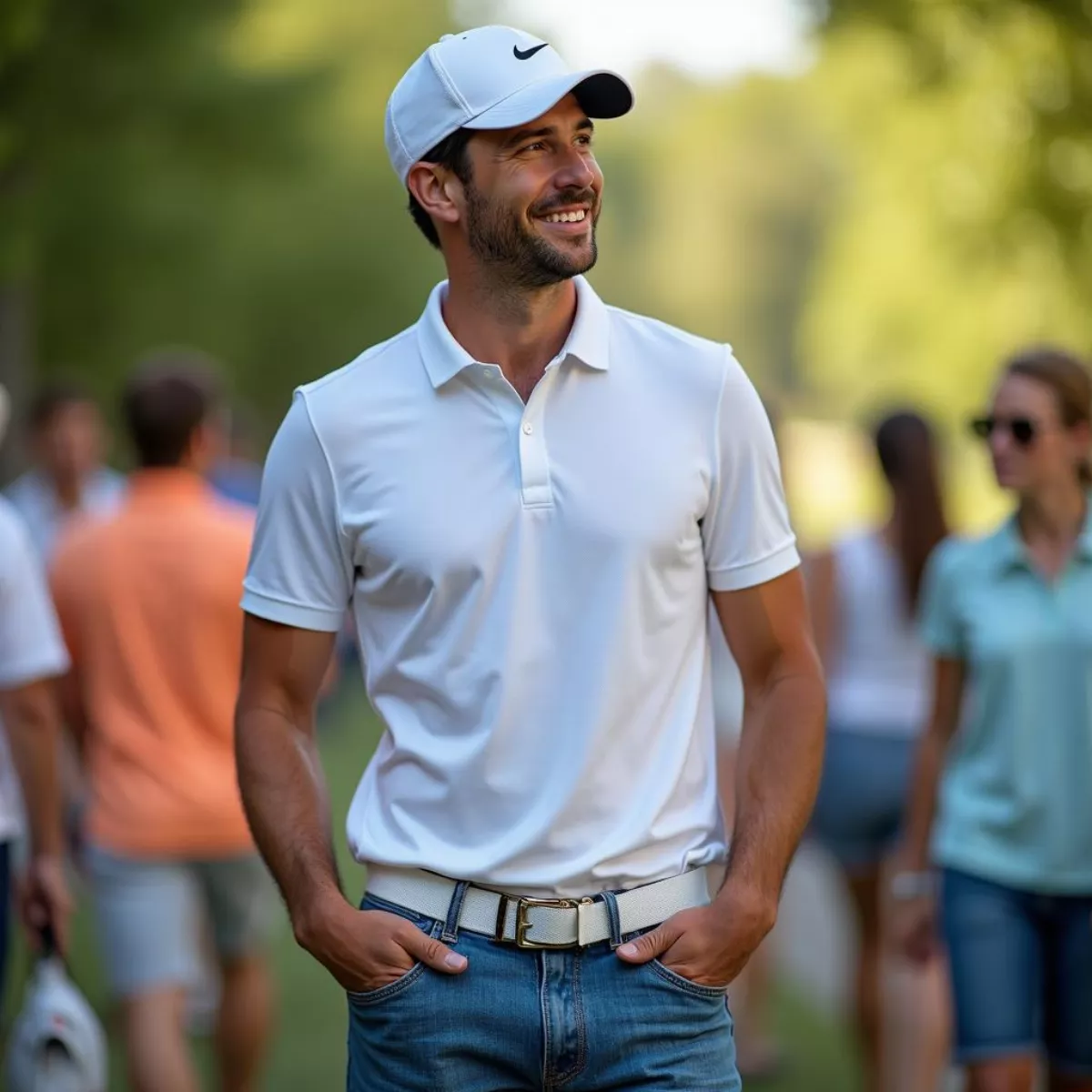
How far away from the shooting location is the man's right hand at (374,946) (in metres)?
3.48

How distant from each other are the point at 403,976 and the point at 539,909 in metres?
0.25

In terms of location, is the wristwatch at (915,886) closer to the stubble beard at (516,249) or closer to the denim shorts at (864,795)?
the denim shorts at (864,795)

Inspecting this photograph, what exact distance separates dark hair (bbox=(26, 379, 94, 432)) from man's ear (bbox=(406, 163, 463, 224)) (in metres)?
5.88

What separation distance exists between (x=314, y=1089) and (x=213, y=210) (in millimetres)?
16524

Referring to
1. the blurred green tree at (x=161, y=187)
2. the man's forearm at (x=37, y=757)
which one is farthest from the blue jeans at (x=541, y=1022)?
the blurred green tree at (x=161, y=187)

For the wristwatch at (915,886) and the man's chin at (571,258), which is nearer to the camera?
the man's chin at (571,258)

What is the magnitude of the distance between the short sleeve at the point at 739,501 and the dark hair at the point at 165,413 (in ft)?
11.1

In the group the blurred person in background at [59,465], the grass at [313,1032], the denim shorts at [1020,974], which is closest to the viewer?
the denim shorts at [1020,974]

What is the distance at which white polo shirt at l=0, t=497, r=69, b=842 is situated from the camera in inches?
214

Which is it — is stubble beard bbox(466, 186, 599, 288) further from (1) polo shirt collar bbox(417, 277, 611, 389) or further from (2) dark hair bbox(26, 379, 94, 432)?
(2) dark hair bbox(26, 379, 94, 432)

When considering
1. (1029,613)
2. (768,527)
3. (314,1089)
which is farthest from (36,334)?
(768,527)

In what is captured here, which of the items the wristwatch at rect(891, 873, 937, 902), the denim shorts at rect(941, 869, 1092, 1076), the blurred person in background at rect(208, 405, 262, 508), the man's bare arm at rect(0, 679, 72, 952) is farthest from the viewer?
the blurred person in background at rect(208, 405, 262, 508)

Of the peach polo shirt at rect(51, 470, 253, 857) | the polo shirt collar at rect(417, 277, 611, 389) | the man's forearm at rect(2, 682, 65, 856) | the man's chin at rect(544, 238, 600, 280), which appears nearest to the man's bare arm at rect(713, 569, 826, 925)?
the polo shirt collar at rect(417, 277, 611, 389)

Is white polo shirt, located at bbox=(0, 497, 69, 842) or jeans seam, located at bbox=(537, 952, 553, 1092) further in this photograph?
white polo shirt, located at bbox=(0, 497, 69, 842)
